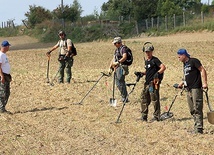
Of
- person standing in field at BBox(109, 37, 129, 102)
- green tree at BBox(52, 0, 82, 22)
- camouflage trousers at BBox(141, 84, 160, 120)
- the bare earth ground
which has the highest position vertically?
green tree at BBox(52, 0, 82, 22)

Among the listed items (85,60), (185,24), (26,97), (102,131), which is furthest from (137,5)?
(102,131)

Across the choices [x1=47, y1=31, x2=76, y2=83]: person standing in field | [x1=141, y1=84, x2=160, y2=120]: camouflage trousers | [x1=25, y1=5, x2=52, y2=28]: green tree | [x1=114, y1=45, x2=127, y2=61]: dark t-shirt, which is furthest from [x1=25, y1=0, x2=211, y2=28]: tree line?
[x1=141, y1=84, x2=160, y2=120]: camouflage trousers

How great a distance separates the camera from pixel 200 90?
889cm

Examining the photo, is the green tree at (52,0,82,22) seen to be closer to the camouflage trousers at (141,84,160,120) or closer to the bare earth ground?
the bare earth ground

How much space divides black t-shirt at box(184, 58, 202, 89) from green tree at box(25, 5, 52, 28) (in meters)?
59.6

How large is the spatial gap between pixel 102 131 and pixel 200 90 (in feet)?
6.39

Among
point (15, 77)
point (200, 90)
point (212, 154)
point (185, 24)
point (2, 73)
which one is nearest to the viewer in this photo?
point (212, 154)

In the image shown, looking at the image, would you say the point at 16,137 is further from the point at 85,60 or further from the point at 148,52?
the point at 85,60

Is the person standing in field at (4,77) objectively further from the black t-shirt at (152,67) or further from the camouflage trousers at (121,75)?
the black t-shirt at (152,67)

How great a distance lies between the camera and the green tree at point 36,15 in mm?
67875

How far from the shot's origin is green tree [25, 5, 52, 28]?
223 ft

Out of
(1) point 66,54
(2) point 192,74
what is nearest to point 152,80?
(2) point 192,74

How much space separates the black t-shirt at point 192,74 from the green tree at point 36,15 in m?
59.6

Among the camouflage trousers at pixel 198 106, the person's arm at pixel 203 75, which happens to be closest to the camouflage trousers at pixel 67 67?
the camouflage trousers at pixel 198 106
